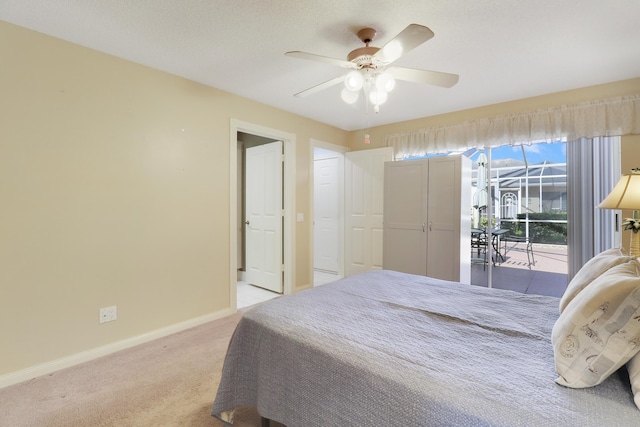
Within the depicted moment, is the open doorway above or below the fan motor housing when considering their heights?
below

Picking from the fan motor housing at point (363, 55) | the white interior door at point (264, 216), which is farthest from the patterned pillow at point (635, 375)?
the white interior door at point (264, 216)

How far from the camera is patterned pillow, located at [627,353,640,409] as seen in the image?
2.80 feet

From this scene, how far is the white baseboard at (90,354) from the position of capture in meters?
2.04

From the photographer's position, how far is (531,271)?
3793mm

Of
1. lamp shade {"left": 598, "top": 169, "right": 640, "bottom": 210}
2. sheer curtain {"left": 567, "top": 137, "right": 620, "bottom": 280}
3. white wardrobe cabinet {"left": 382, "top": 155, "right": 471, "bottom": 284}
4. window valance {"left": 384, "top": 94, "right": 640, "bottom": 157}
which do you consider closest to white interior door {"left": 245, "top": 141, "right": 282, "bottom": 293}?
white wardrobe cabinet {"left": 382, "top": 155, "right": 471, "bottom": 284}

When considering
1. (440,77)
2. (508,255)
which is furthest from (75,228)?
(508,255)

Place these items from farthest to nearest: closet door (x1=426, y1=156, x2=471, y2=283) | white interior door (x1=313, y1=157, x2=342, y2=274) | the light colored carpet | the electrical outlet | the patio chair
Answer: white interior door (x1=313, y1=157, x2=342, y2=274) → the patio chair → closet door (x1=426, y1=156, x2=471, y2=283) → the electrical outlet → the light colored carpet

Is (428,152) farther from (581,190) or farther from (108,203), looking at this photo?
(108,203)

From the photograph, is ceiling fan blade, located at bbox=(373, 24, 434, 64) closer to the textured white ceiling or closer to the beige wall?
the textured white ceiling

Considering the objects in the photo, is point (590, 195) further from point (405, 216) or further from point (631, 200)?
point (405, 216)

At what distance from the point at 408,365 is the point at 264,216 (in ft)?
11.1

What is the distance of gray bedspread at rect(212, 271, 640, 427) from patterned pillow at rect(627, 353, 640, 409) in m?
0.03

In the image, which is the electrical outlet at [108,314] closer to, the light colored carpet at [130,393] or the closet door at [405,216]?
the light colored carpet at [130,393]

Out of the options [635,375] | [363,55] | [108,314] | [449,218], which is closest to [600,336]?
[635,375]
